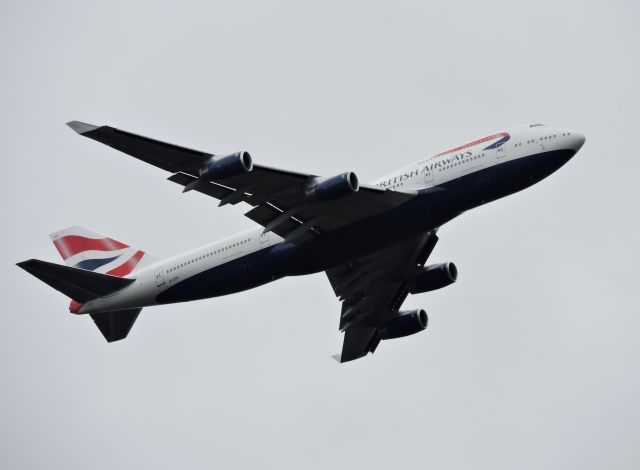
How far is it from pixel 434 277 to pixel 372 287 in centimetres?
405

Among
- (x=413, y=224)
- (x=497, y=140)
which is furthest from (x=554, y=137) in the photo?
(x=413, y=224)


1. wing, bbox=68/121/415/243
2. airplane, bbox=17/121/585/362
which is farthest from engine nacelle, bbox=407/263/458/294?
wing, bbox=68/121/415/243

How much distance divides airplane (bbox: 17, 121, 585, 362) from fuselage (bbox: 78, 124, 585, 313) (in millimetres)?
48

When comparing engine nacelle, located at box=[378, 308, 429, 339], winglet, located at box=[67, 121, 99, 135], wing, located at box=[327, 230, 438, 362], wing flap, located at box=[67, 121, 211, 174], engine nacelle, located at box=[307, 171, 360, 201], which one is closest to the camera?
winglet, located at box=[67, 121, 99, 135]

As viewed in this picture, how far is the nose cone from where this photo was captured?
4162 cm

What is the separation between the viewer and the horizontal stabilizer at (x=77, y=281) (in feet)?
149

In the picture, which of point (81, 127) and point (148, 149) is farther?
point (148, 149)

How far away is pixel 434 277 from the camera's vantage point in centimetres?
4900

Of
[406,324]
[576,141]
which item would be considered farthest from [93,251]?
[576,141]

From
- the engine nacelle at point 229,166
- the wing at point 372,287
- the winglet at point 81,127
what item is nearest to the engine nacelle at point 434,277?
the wing at point 372,287

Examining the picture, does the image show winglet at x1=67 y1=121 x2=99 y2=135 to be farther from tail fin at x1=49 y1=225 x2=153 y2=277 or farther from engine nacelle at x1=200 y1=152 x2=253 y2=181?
tail fin at x1=49 y1=225 x2=153 y2=277

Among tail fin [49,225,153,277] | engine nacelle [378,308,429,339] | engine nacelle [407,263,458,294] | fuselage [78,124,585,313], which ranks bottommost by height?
engine nacelle [378,308,429,339]

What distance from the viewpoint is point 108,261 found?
5244 cm

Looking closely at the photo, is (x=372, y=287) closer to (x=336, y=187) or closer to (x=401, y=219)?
(x=401, y=219)
